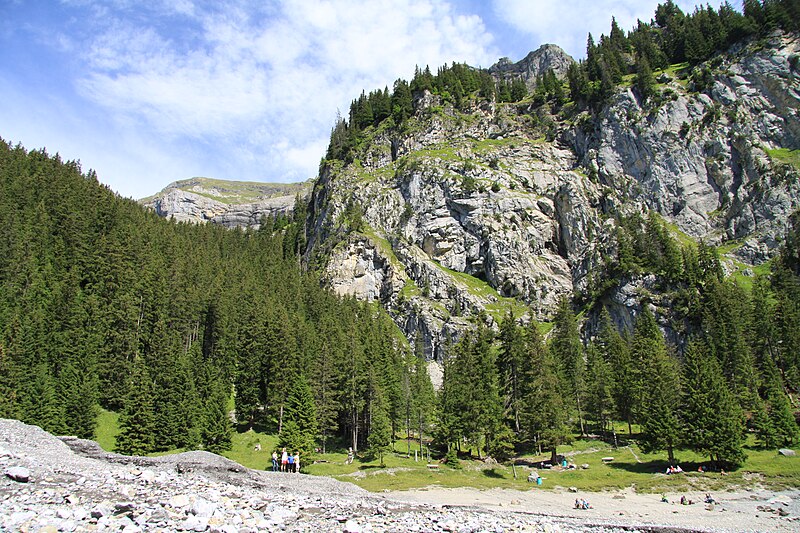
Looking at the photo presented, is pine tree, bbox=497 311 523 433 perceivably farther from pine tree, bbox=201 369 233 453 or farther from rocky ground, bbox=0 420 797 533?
pine tree, bbox=201 369 233 453

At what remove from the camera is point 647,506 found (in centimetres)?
3428

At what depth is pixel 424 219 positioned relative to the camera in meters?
157

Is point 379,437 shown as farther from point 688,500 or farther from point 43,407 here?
point 43,407

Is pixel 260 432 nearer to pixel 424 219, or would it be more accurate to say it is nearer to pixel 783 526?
pixel 783 526

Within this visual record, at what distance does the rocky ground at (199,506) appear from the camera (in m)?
13.3

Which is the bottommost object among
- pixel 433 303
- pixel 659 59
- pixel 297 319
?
pixel 297 319

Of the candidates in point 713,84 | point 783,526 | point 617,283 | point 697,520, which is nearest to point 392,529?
point 697,520

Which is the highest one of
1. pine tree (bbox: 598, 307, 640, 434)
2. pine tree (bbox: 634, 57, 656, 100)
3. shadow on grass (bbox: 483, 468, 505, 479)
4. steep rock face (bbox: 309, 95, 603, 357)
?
pine tree (bbox: 634, 57, 656, 100)

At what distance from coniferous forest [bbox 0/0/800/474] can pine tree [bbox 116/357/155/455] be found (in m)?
0.20

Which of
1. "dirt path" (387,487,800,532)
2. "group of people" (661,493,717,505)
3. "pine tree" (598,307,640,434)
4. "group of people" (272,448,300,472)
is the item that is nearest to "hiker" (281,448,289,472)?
"group of people" (272,448,300,472)

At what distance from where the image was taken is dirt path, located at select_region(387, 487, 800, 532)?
2889cm

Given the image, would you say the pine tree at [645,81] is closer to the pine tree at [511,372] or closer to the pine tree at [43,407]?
the pine tree at [511,372]

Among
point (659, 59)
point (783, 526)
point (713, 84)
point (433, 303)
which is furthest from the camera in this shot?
point (659, 59)

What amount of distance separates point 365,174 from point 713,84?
124907mm
